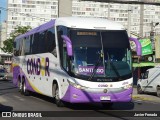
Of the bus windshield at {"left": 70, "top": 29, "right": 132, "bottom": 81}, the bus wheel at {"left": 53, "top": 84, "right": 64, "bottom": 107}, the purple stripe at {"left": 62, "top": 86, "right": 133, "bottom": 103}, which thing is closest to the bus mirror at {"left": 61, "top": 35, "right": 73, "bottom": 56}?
the bus windshield at {"left": 70, "top": 29, "right": 132, "bottom": 81}

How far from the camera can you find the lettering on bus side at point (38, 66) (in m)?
17.7

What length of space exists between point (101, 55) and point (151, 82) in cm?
1214

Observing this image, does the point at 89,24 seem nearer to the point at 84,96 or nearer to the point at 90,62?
the point at 90,62

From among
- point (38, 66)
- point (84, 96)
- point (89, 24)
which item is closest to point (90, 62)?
point (84, 96)

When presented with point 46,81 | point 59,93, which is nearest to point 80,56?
point 59,93

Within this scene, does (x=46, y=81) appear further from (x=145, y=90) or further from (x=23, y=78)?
(x=145, y=90)

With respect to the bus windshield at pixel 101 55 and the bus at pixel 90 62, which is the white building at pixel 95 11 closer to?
the bus at pixel 90 62

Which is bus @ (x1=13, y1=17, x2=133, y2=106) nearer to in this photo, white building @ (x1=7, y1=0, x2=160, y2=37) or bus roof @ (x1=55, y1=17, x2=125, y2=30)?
bus roof @ (x1=55, y1=17, x2=125, y2=30)

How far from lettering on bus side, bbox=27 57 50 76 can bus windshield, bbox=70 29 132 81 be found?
3005mm

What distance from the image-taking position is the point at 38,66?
62.7ft

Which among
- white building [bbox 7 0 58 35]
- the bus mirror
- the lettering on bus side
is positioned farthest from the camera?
white building [bbox 7 0 58 35]

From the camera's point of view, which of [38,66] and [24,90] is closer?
[38,66]

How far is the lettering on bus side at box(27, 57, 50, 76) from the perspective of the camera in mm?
17656

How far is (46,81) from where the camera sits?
58.0ft
